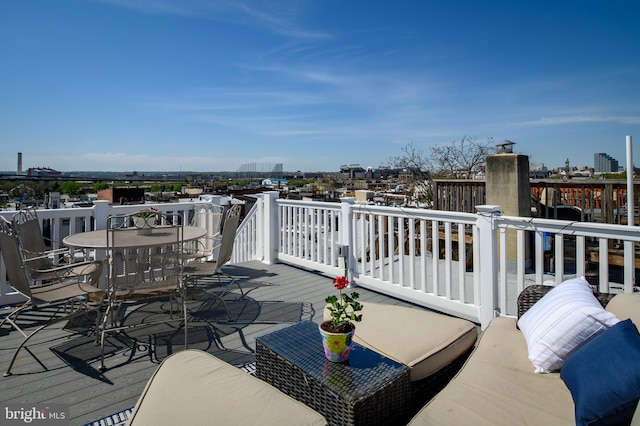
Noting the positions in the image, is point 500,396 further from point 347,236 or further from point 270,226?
point 270,226

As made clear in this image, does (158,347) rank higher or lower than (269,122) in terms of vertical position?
lower

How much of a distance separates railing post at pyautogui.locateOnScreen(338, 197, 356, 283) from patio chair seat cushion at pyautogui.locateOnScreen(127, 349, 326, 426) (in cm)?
287

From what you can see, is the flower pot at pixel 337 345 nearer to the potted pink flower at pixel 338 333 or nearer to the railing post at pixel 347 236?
the potted pink flower at pixel 338 333

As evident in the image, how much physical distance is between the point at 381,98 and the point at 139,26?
31.2 ft

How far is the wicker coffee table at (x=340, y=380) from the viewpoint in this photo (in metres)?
1.43

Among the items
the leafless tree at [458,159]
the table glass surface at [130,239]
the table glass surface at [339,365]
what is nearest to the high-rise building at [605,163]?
the leafless tree at [458,159]

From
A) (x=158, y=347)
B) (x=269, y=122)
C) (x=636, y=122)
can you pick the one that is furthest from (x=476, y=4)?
(x=269, y=122)

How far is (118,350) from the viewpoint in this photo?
2832 mm

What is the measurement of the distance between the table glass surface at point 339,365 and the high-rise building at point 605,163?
11.6 metres

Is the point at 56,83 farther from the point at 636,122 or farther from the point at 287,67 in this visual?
the point at 636,122

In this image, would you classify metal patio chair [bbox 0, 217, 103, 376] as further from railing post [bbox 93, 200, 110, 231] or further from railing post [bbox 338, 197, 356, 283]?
railing post [bbox 338, 197, 356, 283]

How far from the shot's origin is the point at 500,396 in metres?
1.45

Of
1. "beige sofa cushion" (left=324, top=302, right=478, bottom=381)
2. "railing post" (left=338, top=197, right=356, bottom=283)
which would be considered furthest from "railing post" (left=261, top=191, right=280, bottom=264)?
"beige sofa cushion" (left=324, top=302, right=478, bottom=381)

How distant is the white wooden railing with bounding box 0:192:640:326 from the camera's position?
107 inches
